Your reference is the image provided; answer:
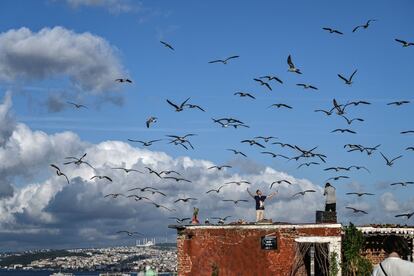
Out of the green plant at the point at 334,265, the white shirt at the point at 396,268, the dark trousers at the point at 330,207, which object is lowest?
the white shirt at the point at 396,268

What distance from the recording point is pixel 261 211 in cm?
4188

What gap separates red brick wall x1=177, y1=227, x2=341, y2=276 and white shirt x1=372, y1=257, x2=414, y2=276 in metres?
22.2

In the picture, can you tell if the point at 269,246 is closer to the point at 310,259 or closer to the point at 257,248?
the point at 257,248

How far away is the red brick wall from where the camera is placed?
1576 inches

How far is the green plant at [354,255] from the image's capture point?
38.2 metres

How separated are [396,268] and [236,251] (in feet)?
83.0

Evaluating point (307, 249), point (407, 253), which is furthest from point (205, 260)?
point (407, 253)

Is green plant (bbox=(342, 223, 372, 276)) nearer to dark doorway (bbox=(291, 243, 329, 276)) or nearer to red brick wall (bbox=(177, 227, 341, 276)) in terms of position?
red brick wall (bbox=(177, 227, 341, 276))

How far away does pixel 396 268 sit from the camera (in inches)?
655

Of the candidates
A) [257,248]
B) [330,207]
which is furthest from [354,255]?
[257,248]

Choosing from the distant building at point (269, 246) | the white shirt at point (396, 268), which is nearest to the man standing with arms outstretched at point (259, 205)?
the distant building at point (269, 246)

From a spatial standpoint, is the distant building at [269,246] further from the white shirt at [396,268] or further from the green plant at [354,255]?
the white shirt at [396,268]

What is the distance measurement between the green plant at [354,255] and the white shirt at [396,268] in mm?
21933

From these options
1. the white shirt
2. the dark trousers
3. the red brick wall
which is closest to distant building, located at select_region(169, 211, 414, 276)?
the red brick wall
